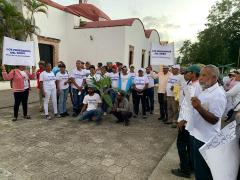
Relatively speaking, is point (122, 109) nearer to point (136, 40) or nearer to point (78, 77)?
point (78, 77)

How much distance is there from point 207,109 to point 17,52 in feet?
18.1

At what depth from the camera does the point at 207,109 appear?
2.51m

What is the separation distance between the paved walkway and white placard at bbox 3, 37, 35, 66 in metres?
1.70

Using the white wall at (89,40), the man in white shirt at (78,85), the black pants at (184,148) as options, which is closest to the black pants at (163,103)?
the man in white shirt at (78,85)

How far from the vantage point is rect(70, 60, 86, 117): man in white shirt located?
24.8 feet

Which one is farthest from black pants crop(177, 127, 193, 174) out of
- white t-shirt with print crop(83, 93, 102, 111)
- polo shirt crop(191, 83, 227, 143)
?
white t-shirt with print crop(83, 93, 102, 111)

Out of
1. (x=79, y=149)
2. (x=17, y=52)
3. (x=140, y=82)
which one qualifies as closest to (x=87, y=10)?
(x=140, y=82)

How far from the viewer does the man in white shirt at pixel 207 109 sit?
2.47 m

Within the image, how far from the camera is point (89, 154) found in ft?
14.8

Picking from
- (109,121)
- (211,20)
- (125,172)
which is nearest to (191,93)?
(125,172)

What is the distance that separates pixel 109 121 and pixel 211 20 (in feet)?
109

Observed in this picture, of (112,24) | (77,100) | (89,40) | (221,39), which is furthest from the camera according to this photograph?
(221,39)

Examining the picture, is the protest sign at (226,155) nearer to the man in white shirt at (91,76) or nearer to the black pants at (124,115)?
the black pants at (124,115)

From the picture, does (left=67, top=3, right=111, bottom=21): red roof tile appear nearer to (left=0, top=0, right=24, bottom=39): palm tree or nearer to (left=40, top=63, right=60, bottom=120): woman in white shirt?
(left=0, top=0, right=24, bottom=39): palm tree
